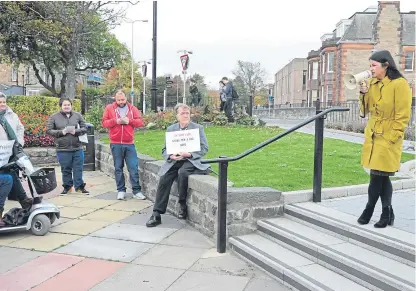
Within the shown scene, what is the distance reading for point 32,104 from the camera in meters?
14.2

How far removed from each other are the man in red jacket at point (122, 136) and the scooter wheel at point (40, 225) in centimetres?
216

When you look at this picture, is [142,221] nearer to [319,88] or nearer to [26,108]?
[26,108]

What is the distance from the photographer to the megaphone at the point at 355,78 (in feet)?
14.4

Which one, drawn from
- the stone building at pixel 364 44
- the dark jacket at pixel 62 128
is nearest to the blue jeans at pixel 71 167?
the dark jacket at pixel 62 128

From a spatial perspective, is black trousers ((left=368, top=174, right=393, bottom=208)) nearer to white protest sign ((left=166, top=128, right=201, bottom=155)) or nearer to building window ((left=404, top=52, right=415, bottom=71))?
white protest sign ((left=166, top=128, right=201, bottom=155))

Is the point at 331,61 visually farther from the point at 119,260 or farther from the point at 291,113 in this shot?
the point at 119,260

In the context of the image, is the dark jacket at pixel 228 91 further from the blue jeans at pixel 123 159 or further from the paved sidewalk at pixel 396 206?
the paved sidewalk at pixel 396 206

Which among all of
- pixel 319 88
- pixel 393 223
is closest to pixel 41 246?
pixel 393 223

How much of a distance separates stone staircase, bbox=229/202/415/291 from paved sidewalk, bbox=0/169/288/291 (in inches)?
8.1

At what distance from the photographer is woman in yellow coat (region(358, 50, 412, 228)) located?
4.20m

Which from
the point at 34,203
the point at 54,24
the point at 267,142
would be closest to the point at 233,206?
the point at 267,142

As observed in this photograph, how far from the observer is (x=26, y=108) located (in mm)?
14031

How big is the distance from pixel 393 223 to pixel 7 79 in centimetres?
5270

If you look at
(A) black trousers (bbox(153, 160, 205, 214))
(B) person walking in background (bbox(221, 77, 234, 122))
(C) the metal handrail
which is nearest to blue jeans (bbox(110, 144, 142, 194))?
(A) black trousers (bbox(153, 160, 205, 214))
